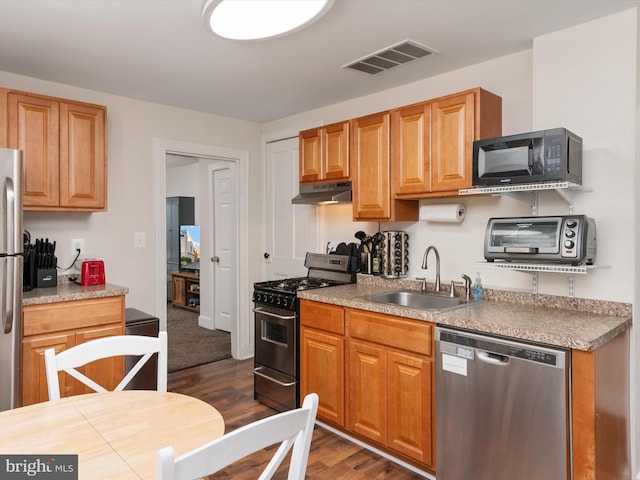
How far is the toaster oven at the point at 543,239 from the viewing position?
209 cm

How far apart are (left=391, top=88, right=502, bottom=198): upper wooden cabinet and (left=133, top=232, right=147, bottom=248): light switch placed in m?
2.24

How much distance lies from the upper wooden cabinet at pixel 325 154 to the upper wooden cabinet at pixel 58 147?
60.8 inches

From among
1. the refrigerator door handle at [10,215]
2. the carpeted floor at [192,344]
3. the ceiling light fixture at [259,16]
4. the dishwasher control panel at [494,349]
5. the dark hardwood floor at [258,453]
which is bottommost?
the dark hardwood floor at [258,453]

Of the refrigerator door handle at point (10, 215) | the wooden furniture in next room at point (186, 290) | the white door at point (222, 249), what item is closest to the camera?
the refrigerator door handle at point (10, 215)

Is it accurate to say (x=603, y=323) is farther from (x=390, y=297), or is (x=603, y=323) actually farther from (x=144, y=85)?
(x=144, y=85)

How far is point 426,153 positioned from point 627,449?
6.31ft

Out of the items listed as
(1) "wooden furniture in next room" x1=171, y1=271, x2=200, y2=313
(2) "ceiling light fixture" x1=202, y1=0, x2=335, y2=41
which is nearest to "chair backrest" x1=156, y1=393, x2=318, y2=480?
(2) "ceiling light fixture" x1=202, y1=0, x2=335, y2=41

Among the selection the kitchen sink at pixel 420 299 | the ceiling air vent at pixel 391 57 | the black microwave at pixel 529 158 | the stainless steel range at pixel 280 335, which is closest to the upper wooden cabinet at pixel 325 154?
the ceiling air vent at pixel 391 57

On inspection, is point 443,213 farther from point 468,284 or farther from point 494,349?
point 494,349

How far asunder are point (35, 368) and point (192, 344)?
2416mm

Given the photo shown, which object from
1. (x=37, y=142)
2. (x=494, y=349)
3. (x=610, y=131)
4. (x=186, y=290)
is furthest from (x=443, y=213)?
→ (x=186, y=290)

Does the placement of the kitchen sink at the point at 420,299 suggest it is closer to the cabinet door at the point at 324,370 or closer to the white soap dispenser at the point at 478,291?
the white soap dispenser at the point at 478,291

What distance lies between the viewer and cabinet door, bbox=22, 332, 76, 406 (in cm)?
264

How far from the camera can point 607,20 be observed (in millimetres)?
2250
